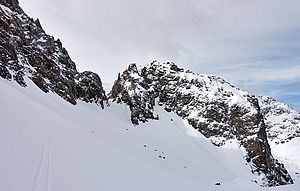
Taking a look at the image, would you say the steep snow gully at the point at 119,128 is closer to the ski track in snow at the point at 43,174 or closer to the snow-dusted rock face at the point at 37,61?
the ski track in snow at the point at 43,174

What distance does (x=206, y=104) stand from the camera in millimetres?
88625

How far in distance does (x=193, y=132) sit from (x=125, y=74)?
22.5 m

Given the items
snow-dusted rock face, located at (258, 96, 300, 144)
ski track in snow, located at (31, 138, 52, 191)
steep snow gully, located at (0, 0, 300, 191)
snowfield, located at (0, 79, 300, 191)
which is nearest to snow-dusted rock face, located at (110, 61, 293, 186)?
steep snow gully, located at (0, 0, 300, 191)

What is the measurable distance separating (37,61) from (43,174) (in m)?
44.8

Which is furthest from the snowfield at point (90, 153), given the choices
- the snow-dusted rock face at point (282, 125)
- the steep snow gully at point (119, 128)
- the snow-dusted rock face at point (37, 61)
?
the snow-dusted rock face at point (282, 125)

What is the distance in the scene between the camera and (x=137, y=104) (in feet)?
246

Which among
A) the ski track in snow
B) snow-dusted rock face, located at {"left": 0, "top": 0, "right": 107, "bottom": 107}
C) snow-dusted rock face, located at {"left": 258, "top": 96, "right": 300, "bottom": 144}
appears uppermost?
snow-dusted rock face, located at {"left": 258, "top": 96, "right": 300, "bottom": 144}

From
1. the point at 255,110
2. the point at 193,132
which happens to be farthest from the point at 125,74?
the point at 255,110

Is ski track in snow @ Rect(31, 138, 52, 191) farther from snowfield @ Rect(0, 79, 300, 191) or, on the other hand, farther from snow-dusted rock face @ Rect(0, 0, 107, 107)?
snow-dusted rock face @ Rect(0, 0, 107, 107)

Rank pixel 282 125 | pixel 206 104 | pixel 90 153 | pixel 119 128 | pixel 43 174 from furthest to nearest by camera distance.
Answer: pixel 282 125 < pixel 206 104 < pixel 119 128 < pixel 90 153 < pixel 43 174

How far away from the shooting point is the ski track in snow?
14.3 metres

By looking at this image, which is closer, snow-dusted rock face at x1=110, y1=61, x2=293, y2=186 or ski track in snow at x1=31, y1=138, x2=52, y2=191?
ski track in snow at x1=31, y1=138, x2=52, y2=191

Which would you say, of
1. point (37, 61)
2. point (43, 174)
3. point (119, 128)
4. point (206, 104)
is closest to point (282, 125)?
point (206, 104)

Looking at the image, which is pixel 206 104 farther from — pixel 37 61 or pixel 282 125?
pixel 282 125
